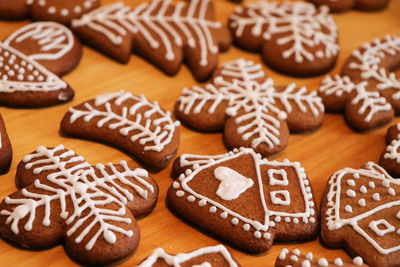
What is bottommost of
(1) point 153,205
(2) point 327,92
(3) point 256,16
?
(1) point 153,205

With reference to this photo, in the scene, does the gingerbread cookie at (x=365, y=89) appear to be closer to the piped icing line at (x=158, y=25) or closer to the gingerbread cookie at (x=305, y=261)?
the piped icing line at (x=158, y=25)

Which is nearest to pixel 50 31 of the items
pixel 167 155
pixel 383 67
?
pixel 167 155

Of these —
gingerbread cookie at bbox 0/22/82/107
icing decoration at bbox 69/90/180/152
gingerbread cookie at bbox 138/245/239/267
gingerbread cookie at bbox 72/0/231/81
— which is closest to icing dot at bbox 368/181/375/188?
gingerbread cookie at bbox 138/245/239/267

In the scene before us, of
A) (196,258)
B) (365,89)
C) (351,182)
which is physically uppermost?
(365,89)

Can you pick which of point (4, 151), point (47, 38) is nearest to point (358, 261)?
point (4, 151)

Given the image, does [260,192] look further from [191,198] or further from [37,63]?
[37,63]

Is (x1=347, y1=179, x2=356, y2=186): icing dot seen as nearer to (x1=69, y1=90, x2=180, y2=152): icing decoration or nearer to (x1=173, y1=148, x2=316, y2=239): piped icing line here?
(x1=173, y1=148, x2=316, y2=239): piped icing line

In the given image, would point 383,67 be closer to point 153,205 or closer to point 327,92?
point 327,92
